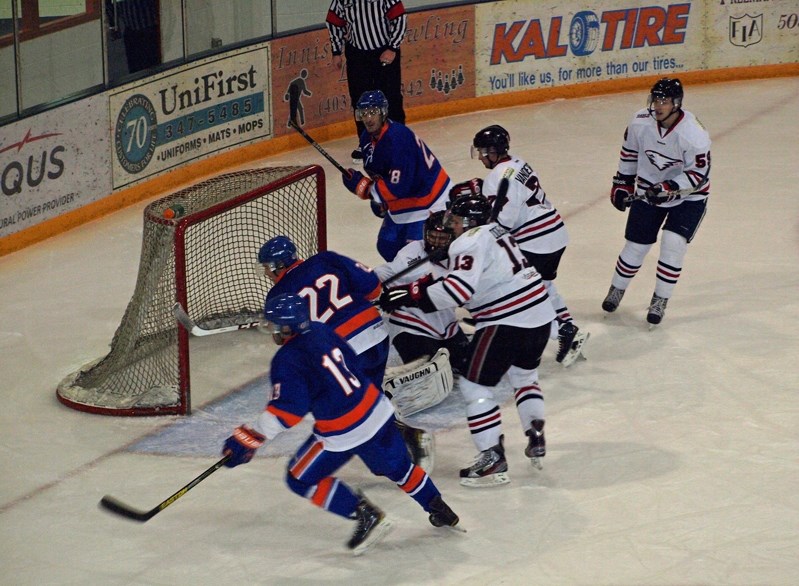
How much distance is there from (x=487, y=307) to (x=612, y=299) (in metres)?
1.77

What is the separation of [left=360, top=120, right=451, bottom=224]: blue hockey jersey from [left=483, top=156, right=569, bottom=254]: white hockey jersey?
46 centimetres

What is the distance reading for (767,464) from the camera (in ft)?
15.4

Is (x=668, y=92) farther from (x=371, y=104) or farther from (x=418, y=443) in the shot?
(x=418, y=443)

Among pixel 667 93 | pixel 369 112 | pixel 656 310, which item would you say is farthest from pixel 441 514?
pixel 667 93

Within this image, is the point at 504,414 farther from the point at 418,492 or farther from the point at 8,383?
the point at 8,383

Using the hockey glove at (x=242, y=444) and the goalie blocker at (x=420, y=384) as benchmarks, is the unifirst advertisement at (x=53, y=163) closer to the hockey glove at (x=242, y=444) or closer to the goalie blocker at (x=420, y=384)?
the goalie blocker at (x=420, y=384)

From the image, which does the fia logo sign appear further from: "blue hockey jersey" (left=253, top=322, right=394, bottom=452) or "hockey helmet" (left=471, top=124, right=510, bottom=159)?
"blue hockey jersey" (left=253, top=322, right=394, bottom=452)

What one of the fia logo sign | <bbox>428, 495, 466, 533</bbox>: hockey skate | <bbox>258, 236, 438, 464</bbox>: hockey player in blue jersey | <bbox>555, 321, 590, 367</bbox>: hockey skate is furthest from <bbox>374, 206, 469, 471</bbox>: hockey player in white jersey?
the fia logo sign

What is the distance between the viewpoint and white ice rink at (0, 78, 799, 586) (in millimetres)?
4133

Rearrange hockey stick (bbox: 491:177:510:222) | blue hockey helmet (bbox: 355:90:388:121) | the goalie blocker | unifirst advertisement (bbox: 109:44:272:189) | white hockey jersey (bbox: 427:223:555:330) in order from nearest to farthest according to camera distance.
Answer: white hockey jersey (bbox: 427:223:555:330) < the goalie blocker < hockey stick (bbox: 491:177:510:222) < blue hockey helmet (bbox: 355:90:388:121) < unifirst advertisement (bbox: 109:44:272:189)

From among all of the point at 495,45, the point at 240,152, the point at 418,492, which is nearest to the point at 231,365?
the point at 418,492

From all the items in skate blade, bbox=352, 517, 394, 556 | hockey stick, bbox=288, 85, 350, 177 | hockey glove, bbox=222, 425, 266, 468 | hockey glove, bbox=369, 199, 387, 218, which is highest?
hockey stick, bbox=288, 85, 350, 177

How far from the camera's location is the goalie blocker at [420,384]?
5047 millimetres

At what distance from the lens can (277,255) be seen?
441cm
